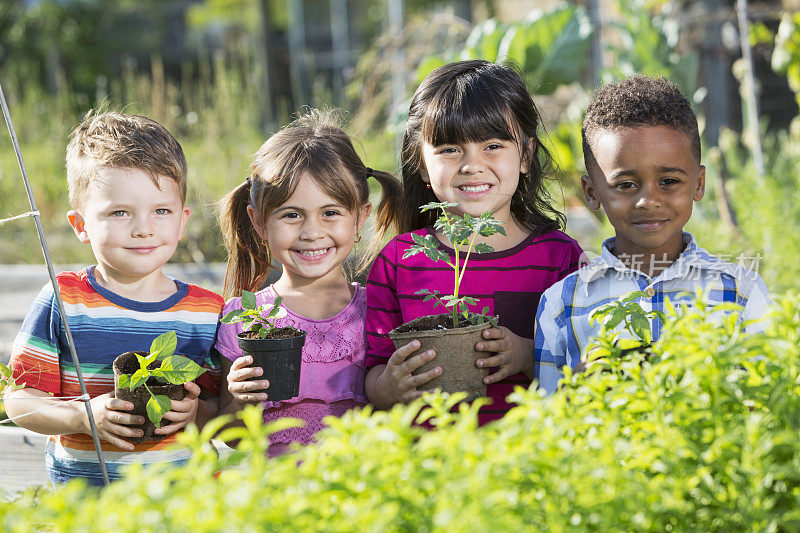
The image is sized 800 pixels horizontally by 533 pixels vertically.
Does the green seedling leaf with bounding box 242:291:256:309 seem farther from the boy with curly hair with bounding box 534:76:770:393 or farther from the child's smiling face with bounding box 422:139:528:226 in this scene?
the boy with curly hair with bounding box 534:76:770:393

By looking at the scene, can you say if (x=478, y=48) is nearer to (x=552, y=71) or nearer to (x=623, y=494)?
(x=552, y=71)

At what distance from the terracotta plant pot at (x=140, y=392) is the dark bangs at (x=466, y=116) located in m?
1.02

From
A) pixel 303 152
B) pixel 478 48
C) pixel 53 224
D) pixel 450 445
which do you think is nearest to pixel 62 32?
pixel 53 224

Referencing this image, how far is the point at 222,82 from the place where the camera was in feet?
28.1

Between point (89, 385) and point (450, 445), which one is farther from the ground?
point (450, 445)

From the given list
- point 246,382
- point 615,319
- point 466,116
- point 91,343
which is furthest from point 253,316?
point 615,319

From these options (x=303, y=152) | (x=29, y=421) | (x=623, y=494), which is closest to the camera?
(x=623, y=494)

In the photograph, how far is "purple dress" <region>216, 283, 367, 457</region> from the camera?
2381mm

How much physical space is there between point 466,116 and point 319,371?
2.78 ft

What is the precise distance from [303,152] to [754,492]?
173cm

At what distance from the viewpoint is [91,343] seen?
2.28 metres

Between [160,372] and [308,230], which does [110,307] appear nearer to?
[160,372]

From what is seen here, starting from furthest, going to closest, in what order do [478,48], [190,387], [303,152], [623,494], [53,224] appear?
[53,224]
[478,48]
[303,152]
[190,387]
[623,494]

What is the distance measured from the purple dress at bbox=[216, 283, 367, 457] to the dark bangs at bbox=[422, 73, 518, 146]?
0.62m
